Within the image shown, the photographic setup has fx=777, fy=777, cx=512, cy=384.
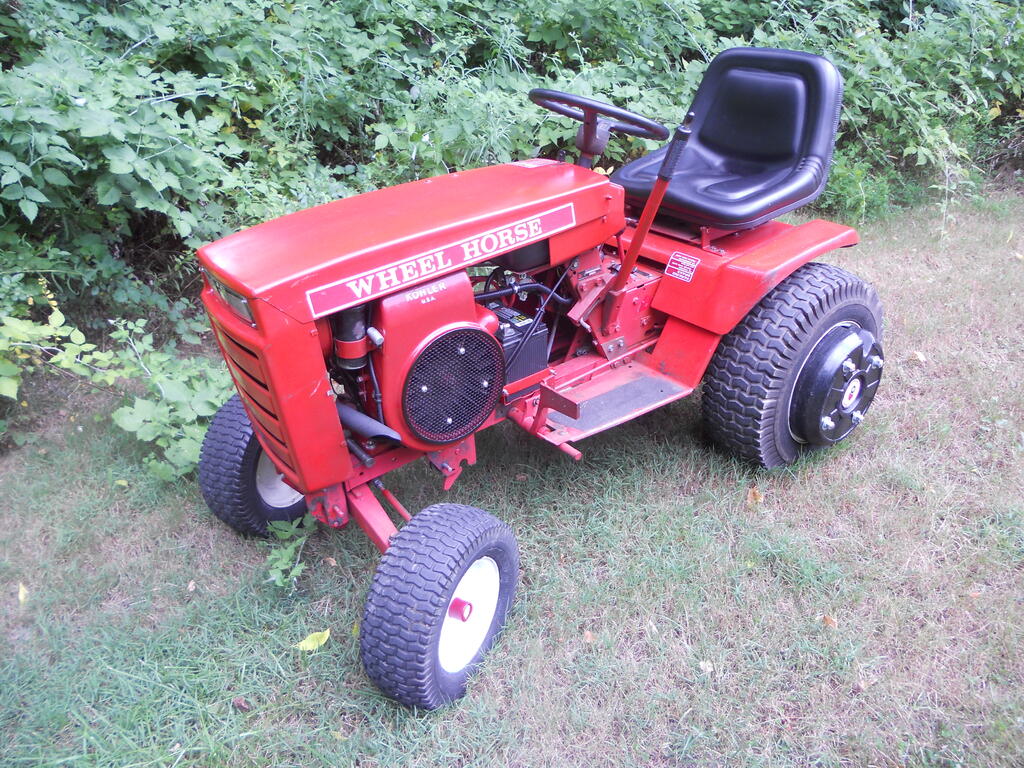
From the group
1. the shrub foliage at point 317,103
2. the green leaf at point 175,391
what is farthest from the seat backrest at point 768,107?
the green leaf at point 175,391

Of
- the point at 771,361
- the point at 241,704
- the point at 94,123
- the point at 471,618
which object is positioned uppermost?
the point at 94,123

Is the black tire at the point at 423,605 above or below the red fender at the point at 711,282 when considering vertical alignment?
below

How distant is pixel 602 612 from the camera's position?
2.39 m

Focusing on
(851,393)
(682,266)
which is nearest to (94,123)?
(682,266)

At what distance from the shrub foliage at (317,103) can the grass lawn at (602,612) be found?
64cm

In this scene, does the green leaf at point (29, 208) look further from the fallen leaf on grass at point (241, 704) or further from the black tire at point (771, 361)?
the black tire at point (771, 361)

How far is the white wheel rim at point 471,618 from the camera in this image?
2.11m

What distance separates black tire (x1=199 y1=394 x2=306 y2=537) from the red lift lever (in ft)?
4.28

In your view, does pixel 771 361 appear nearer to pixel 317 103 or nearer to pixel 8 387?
pixel 8 387

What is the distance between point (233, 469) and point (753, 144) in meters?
2.32

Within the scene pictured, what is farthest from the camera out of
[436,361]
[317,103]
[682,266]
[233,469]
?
[317,103]

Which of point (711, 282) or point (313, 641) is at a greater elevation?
point (711, 282)

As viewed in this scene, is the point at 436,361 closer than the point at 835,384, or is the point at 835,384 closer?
the point at 436,361

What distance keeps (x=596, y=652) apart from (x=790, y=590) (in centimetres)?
67
